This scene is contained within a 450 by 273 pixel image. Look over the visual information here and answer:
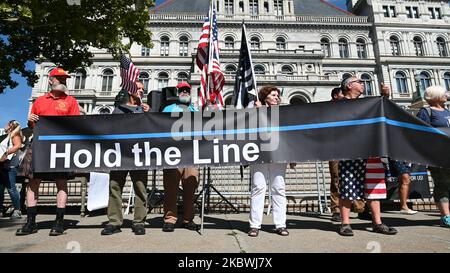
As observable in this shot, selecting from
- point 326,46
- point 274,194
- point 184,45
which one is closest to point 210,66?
point 274,194

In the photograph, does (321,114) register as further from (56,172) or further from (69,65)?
(69,65)

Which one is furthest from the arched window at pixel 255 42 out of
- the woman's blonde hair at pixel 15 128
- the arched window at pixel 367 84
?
the woman's blonde hair at pixel 15 128

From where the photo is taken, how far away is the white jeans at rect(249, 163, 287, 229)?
348 cm

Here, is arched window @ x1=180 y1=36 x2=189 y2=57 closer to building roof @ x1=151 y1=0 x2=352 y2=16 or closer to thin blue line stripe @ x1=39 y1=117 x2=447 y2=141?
building roof @ x1=151 y1=0 x2=352 y2=16

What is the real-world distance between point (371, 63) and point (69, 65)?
39955 mm

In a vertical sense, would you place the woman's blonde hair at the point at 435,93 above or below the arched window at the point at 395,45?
below

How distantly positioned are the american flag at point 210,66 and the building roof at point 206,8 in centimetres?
3956

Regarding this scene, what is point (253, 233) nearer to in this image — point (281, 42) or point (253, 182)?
point (253, 182)

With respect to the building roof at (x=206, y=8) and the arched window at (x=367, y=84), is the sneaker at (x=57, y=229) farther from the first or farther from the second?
the building roof at (x=206, y=8)

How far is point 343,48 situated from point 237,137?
137 ft

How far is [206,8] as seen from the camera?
42125 mm

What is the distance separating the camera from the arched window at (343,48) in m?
39.6

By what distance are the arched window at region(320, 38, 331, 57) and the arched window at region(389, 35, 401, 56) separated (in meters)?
8.69
